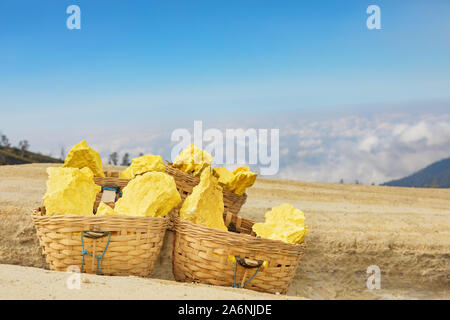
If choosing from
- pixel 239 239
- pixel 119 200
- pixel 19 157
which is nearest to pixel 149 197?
pixel 119 200

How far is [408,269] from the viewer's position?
494 centimetres

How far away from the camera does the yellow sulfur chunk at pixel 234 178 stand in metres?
4.36

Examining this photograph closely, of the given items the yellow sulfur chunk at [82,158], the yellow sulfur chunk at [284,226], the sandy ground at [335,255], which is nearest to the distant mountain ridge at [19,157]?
the sandy ground at [335,255]

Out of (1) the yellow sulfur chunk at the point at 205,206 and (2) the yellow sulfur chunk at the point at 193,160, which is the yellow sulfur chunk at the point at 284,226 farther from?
(2) the yellow sulfur chunk at the point at 193,160

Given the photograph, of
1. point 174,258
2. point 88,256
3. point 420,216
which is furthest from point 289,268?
point 420,216

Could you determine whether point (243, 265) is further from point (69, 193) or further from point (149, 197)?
point (69, 193)

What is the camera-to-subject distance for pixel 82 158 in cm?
425

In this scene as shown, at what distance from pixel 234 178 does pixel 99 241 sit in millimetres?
1694

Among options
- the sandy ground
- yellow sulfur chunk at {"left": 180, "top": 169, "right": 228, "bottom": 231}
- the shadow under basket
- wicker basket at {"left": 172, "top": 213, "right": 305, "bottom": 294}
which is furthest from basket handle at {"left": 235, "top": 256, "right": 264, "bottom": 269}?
the shadow under basket

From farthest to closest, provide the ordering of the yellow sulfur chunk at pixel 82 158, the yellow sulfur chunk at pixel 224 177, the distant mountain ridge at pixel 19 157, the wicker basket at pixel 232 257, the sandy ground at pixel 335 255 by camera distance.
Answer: the distant mountain ridge at pixel 19 157
the yellow sulfur chunk at pixel 224 177
the yellow sulfur chunk at pixel 82 158
the wicker basket at pixel 232 257
the sandy ground at pixel 335 255

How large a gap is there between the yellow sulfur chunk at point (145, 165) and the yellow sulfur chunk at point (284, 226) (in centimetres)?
125

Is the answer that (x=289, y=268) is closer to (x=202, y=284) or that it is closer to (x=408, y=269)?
(x=202, y=284)

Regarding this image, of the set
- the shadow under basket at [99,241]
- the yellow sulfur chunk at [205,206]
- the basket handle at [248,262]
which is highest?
the yellow sulfur chunk at [205,206]
